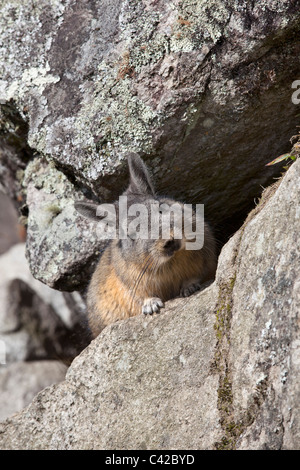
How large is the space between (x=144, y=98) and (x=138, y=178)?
871 mm

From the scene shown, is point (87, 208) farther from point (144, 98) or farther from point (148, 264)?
point (144, 98)

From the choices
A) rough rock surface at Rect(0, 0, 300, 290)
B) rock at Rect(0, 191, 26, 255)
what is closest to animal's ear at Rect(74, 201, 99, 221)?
rough rock surface at Rect(0, 0, 300, 290)

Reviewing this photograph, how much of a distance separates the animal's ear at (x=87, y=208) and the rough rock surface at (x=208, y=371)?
1265mm

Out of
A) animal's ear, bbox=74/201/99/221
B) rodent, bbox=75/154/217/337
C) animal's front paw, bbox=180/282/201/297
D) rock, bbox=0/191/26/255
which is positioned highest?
rock, bbox=0/191/26/255

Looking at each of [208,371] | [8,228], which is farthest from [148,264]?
[8,228]

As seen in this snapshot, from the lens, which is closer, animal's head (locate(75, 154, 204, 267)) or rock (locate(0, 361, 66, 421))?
animal's head (locate(75, 154, 204, 267))

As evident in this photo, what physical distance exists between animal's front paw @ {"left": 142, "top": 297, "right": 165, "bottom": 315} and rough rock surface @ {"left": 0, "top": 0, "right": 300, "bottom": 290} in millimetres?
1304

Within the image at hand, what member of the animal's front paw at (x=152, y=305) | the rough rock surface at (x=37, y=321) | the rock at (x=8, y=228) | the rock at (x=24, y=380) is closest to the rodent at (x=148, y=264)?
the animal's front paw at (x=152, y=305)

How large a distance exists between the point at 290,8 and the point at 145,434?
4.28 meters

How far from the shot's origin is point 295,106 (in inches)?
231

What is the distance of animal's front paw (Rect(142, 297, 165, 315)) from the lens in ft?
19.3

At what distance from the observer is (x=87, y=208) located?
20.2 feet

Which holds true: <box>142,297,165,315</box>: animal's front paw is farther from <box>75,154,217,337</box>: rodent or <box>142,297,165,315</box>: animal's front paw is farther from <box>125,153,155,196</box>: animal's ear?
<box>125,153,155,196</box>: animal's ear
